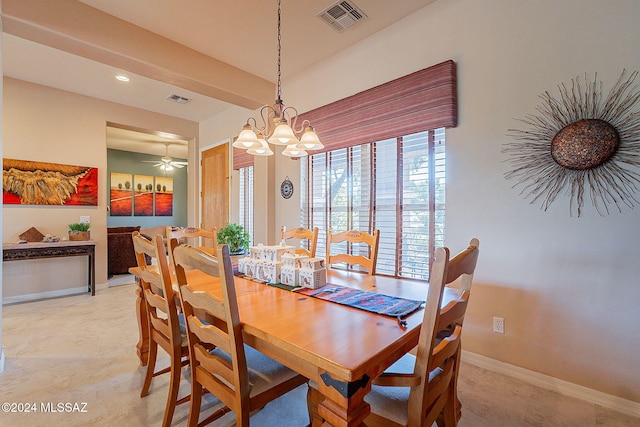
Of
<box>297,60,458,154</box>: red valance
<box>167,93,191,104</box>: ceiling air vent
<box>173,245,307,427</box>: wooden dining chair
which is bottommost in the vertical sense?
<box>173,245,307,427</box>: wooden dining chair

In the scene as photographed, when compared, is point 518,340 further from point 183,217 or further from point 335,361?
point 183,217

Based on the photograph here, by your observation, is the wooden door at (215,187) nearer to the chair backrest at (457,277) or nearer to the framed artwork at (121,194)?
the framed artwork at (121,194)

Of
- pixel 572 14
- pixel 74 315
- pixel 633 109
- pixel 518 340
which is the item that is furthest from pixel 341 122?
pixel 74 315

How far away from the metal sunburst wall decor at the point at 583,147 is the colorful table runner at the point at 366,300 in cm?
136

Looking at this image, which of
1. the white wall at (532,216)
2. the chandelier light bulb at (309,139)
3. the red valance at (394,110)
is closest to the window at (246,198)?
the red valance at (394,110)

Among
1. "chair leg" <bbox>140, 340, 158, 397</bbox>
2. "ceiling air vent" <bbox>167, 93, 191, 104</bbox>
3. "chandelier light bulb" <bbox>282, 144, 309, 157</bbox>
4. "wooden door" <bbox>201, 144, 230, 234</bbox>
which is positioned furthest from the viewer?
"wooden door" <bbox>201, 144, 230, 234</bbox>

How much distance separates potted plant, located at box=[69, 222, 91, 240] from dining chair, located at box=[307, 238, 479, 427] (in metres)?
4.52

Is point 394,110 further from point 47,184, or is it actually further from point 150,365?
point 47,184

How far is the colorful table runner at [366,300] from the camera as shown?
1300 mm

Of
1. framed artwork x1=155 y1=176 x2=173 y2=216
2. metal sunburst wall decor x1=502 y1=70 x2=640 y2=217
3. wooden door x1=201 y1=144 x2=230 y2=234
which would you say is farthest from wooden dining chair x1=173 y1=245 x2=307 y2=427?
framed artwork x1=155 y1=176 x2=173 y2=216

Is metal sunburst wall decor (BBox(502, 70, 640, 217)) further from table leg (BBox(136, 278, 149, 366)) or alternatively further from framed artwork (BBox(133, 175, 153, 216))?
framed artwork (BBox(133, 175, 153, 216))

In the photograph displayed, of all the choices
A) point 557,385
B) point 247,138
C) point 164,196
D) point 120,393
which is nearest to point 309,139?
point 247,138

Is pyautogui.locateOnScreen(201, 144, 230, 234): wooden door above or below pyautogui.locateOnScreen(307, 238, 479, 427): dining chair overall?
above

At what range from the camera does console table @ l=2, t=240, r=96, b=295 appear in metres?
3.64
